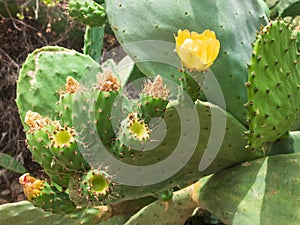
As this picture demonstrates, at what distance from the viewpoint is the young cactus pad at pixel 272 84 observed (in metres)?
1.19

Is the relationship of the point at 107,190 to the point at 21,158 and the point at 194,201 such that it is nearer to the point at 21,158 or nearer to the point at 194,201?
the point at 194,201

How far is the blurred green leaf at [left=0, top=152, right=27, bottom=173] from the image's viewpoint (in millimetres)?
2752

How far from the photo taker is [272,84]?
124 cm

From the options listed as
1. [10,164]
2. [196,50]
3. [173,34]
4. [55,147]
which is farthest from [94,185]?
[10,164]

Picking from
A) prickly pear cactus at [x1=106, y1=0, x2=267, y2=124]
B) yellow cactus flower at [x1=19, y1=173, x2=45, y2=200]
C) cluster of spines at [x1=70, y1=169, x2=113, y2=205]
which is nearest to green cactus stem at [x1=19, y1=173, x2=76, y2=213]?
yellow cactus flower at [x1=19, y1=173, x2=45, y2=200]

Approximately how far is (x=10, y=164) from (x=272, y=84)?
75.4 inches

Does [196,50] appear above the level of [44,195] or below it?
above

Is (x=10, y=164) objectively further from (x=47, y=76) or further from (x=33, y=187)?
(x=33, y=187)

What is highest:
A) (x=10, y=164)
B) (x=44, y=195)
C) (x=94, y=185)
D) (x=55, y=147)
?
(x=55, y=147)

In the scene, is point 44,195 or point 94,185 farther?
point 44,195

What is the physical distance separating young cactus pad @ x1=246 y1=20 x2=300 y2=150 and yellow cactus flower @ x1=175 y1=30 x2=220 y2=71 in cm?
17

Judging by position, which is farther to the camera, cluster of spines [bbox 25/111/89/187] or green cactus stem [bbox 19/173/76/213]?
green cactus stem [bbox 19/173/76/213]

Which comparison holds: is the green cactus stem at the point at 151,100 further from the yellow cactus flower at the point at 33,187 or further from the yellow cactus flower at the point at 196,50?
the yellow cactus flower at the point at 33,187

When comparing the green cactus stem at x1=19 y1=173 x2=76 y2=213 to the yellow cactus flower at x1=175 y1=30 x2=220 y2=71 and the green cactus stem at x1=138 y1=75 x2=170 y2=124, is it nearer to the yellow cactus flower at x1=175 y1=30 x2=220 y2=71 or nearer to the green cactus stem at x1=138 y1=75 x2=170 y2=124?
the green cactus stem at x1=138 y1=75 x2=170 y2=124
